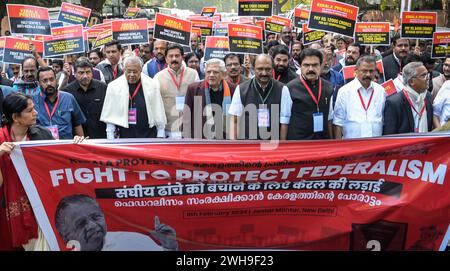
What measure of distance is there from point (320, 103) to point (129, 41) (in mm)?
5505

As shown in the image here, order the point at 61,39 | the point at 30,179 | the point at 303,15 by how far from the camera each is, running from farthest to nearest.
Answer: the point at 303,15 → the point at 61,39 → the point at 30,179

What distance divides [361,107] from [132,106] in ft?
8.71

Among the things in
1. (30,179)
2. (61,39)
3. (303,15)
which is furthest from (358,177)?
(303,15)

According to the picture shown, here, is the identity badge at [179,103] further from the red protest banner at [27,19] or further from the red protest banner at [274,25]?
the red protest banner at [274,25]

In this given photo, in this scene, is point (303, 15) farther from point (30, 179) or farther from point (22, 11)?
point (30, 179)

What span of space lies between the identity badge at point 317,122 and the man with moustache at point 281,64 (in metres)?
1.83

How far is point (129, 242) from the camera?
4758 mm

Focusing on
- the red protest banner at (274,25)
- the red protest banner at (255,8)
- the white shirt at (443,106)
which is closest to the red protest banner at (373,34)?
the red protest banner at (255,8)

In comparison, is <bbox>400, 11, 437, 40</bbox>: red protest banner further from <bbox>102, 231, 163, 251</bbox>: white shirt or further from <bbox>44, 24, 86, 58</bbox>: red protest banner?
<bbox>102, 231, 163, 251</bbox>: white shirt

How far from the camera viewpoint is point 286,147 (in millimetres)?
4797

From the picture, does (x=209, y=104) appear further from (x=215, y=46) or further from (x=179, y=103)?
(x=215, y=46)

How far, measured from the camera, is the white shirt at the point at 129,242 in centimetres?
474

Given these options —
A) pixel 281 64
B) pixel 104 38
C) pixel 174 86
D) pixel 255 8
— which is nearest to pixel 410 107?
pixel 281 64

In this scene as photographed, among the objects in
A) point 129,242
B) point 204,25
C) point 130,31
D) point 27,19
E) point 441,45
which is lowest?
point 129,242
